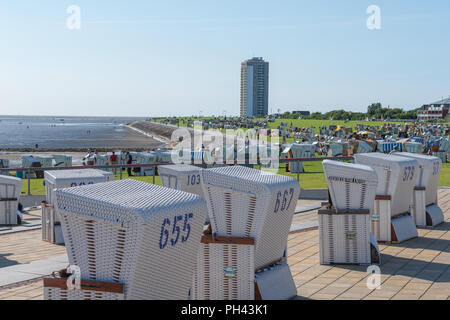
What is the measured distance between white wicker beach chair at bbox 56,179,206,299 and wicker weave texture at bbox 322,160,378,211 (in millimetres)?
3721

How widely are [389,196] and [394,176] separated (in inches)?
13.0

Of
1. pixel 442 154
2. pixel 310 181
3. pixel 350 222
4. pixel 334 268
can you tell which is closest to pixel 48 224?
pixel 334 268

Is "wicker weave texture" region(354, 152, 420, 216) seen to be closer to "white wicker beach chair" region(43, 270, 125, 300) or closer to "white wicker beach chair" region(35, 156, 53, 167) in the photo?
"white wicker beach chair" region(43, 270, 125, 300)

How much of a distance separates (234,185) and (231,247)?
59cm

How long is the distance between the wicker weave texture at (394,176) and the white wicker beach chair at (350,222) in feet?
4.71

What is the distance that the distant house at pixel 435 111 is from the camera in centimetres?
15109

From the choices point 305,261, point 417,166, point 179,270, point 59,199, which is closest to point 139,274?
point 179,270

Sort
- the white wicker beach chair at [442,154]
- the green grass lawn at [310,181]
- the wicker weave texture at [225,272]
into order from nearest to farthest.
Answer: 1. the wicker weave texture at [225,272]
2. the green grass lawn at [310,181]
3. the white wicker beach chair at [442,154]

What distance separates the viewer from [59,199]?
12.5ft

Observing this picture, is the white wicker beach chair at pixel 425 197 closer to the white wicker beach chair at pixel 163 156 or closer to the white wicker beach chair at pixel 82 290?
the white wicker beach chair at pixel 82 290

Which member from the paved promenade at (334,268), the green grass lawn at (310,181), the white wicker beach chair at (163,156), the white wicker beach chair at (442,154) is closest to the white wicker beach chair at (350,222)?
the paved promenade at (334,268)

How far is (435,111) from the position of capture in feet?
512

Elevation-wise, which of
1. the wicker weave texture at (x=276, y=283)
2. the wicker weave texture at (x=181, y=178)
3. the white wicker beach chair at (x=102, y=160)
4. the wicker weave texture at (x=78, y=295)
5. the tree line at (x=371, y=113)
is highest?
the tree line at (x=371, y=113)
